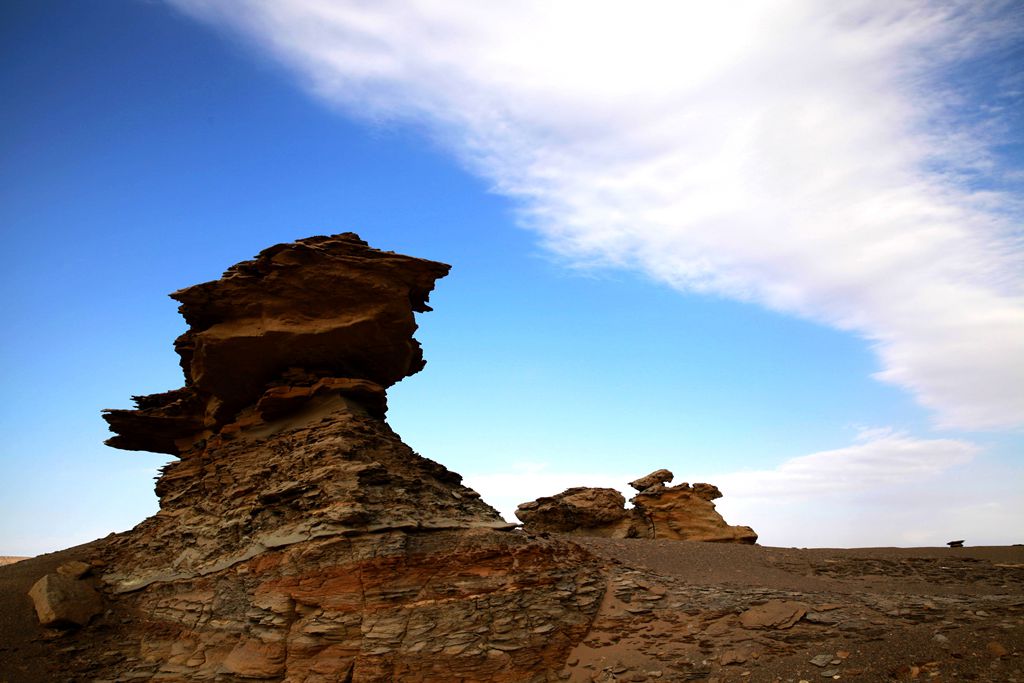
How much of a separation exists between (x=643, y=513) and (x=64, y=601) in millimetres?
19209

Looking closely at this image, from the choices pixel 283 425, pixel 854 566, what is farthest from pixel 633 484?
pixel 283 425

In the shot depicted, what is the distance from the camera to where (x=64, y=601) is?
47.4ft

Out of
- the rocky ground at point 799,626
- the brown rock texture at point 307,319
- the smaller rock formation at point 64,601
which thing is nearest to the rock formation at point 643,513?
the rocky ground at point 799,626

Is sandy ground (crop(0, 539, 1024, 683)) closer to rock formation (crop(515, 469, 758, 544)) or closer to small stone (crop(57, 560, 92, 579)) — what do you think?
small stone (crop(57, 560, 92, 579))

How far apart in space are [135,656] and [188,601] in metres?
1.49

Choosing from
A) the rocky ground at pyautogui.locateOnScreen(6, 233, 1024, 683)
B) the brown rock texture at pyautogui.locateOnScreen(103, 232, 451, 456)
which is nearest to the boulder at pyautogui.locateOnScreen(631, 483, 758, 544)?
the rocky ground at pyautogui.locateOnScreen(6, 233, 1024, 683)

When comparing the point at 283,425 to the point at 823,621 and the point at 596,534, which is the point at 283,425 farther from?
the point at 596,534

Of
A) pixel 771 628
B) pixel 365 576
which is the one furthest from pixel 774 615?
pixel 365 576

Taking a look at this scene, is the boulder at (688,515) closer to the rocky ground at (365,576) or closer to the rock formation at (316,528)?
the rocky ground at (365,576)

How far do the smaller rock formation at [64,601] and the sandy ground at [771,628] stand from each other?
263 millimetres

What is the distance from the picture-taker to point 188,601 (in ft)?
45.3

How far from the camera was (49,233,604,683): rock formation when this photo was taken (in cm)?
1174

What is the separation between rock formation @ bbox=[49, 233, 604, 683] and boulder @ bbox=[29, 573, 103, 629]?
478 mm

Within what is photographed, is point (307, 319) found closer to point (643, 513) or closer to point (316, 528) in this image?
point (316, 528)
